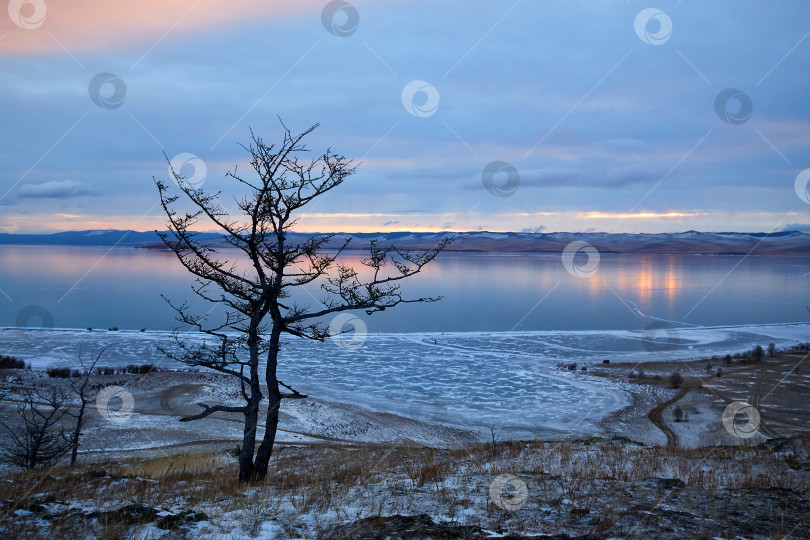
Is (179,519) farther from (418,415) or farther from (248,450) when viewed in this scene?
(418,415)

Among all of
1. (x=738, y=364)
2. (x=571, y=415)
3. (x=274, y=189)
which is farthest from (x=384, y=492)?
(x=738, y=364)

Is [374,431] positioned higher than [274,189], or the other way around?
[274,189]

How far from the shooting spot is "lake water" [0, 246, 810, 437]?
29.0 metres

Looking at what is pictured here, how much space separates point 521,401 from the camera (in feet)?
94.0

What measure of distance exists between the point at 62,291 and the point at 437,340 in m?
58.3

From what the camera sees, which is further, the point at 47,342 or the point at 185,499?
the point at 47,342

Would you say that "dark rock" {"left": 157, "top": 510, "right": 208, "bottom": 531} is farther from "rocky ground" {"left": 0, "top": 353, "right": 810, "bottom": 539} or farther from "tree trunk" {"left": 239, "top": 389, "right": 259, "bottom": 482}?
"tree trunk" {"left": 239, "top": 389, "right": 259, "bottom": 482}

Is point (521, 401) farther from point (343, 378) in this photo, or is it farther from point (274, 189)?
point (274, 189)
